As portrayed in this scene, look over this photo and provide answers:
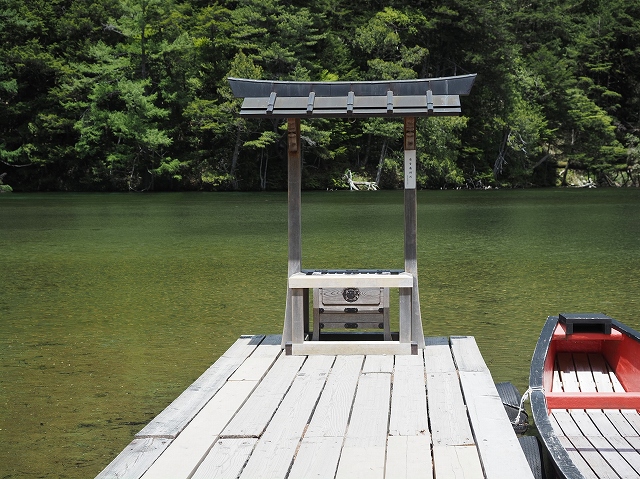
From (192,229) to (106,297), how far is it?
35.7 ft

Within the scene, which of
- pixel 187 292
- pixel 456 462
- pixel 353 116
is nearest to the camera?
pixel 456 462

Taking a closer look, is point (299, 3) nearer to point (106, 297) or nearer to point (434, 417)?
point (106, 297)

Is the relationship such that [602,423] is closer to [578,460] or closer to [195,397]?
[578,460]

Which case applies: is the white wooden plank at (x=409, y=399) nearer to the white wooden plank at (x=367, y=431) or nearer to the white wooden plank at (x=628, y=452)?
the white wooden plank at (x=367, y=431)

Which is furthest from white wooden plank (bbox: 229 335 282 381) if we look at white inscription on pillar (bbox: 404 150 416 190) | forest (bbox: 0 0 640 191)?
forest (bbox: 0 0 640 191)

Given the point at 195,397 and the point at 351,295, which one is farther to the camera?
the point at 351,295

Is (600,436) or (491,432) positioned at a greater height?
(491,432)

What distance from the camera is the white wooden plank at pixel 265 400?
4.75 m

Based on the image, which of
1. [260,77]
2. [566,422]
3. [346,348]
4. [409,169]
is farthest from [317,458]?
[260,77]

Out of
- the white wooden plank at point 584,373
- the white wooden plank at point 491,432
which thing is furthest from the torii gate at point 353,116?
the white wooden plank at point 584,373

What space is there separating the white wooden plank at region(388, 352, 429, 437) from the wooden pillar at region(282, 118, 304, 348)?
0.81 m

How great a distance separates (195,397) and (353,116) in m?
2.28

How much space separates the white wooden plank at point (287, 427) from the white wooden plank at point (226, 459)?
0.04m

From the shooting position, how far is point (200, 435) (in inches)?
181
